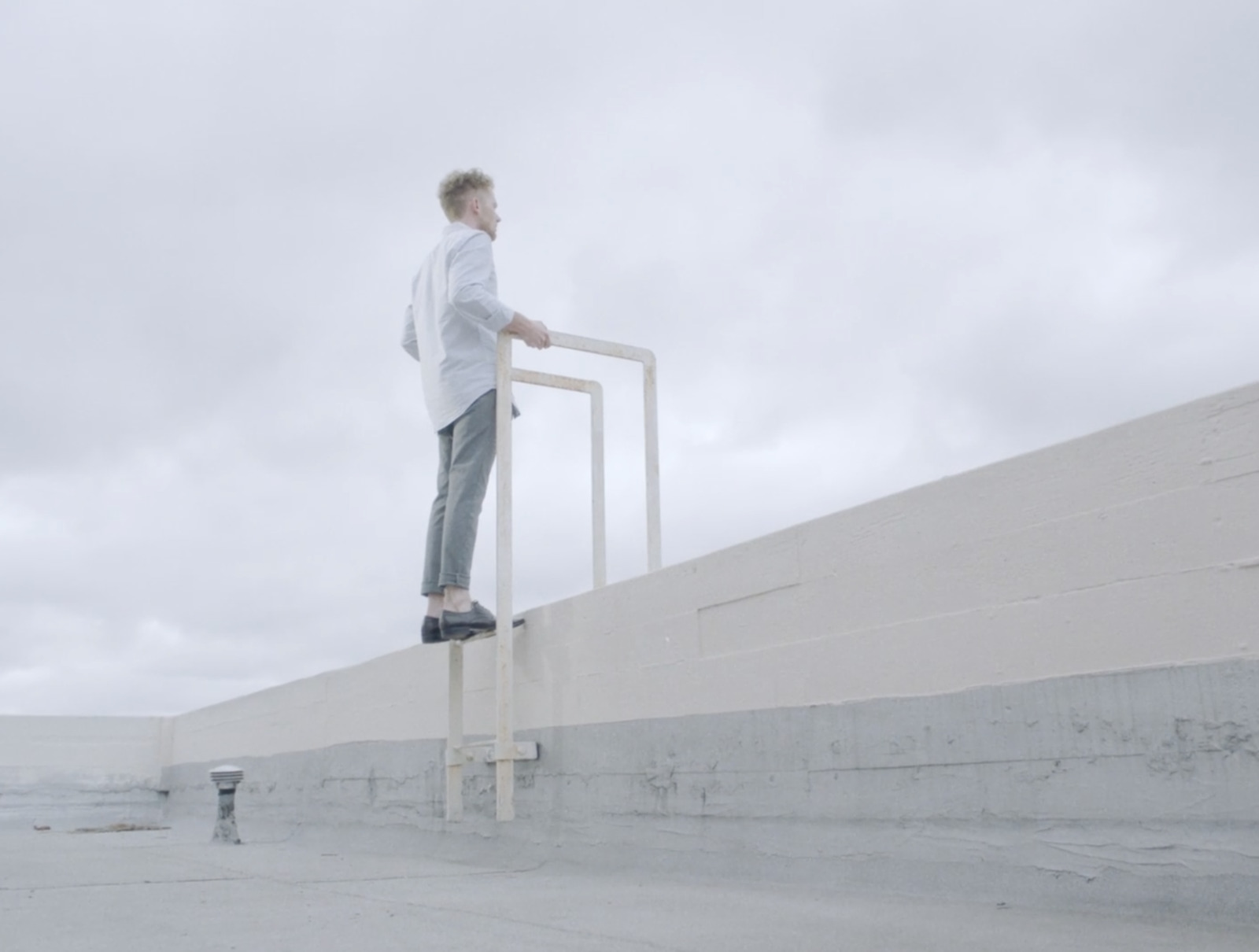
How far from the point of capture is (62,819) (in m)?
10.5

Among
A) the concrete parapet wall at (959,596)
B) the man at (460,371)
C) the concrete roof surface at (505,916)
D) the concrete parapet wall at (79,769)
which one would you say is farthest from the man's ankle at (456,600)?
the concrete parapet wall at (79,769)

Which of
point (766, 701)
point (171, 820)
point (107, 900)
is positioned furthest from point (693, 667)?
point (171, 820)

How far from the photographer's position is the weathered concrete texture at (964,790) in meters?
2.54

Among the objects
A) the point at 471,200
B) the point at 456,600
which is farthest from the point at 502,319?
the point at 456,600

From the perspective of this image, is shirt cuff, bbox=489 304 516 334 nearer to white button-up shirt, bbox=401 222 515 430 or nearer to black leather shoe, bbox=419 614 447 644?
white button-up shirt, bbox=401 222 515 430

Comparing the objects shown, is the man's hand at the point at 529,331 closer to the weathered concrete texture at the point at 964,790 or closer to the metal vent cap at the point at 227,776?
the weathered concrete texture at the point at 964,790

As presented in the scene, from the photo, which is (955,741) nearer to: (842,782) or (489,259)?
(842,782)

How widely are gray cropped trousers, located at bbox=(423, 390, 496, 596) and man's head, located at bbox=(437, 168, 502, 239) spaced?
0.76 meters

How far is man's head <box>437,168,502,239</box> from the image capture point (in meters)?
5.25

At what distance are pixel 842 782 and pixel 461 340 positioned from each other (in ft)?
8.41

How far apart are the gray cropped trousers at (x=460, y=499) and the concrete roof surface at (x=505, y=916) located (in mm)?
1170

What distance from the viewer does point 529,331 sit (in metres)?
4.97

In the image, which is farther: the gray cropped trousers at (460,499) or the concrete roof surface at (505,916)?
the gray cropped trousers at (460,499)

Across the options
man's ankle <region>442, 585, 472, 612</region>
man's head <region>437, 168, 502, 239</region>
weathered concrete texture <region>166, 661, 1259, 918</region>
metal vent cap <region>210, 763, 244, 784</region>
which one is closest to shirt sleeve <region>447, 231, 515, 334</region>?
man's head <region>437, 168, 502, 239</region>
